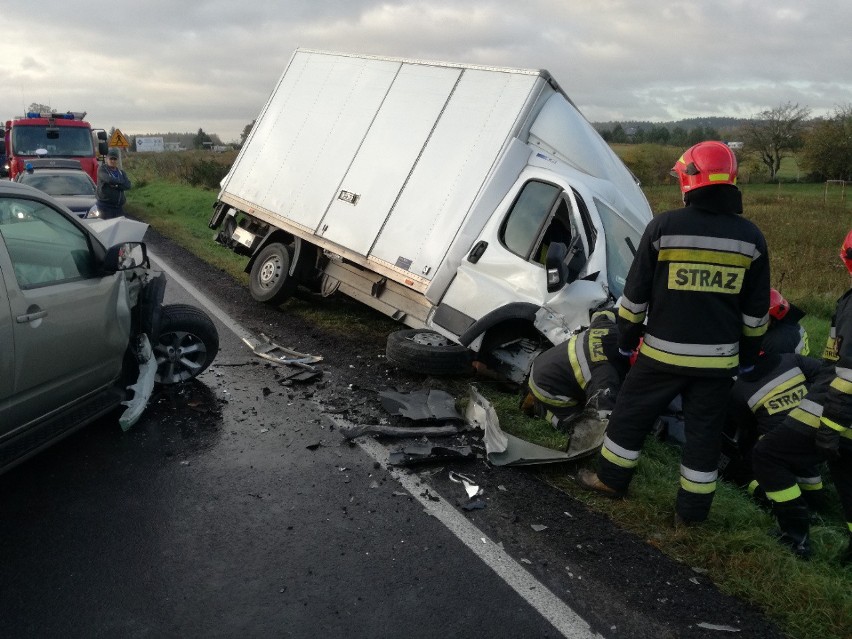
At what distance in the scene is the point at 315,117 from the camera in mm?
9266

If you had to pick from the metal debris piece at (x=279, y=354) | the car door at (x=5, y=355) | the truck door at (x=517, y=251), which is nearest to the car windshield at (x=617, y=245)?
the truck door at (x=517, y=251)

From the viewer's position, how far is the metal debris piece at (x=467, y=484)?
4.56 m

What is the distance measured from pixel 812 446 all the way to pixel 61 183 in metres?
14.9

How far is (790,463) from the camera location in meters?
4.26

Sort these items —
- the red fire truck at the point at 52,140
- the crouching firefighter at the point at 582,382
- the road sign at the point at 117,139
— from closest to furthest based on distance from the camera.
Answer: the crouching firefighter at the point at 582,382 → the red fire truck at the point at 52,140 → the road sign at the point at 117,139

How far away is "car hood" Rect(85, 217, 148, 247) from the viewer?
542cm

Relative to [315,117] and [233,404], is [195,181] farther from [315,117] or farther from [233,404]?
[233,404]

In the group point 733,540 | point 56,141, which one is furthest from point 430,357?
point 56,141

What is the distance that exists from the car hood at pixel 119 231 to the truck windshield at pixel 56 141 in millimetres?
15397

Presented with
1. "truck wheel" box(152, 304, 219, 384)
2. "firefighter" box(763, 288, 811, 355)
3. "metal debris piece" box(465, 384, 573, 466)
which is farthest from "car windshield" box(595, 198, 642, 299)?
"truck wheel" box(152, 304, 219, 384)

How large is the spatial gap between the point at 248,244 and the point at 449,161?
13.2ft

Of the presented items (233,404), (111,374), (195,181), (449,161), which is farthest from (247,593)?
(195,181)

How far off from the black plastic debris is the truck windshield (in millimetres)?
17424

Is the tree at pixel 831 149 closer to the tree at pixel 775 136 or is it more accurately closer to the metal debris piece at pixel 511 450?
the tree at pixel 775 136
